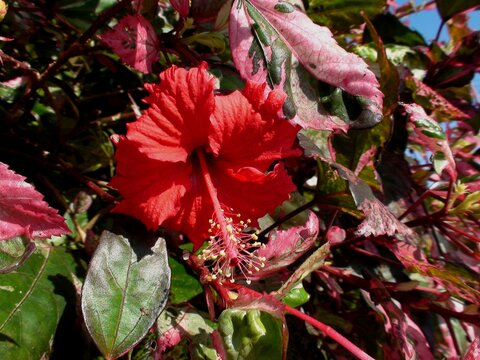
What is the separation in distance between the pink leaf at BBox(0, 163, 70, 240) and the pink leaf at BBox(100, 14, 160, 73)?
0.19 metres

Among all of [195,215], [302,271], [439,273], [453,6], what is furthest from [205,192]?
[453,6]

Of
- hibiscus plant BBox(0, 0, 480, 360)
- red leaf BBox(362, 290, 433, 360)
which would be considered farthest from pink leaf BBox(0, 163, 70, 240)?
red leaf BBox(362, 290, 433, 360)

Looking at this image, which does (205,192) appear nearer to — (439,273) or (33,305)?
(33,305)

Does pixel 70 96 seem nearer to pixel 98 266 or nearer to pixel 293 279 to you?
pixel 98 266

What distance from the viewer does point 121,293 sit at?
1.82 ft

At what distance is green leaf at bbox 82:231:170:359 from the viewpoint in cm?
51

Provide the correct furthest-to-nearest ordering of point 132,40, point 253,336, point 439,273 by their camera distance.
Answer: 1. point 439,273
2. point 132,40
3. point 253,336

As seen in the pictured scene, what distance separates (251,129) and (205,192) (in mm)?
101

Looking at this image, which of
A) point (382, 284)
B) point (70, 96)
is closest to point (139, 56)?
point (70, 96)

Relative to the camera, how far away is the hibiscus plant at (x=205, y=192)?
1.79 feet

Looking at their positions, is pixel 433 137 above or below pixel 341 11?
below

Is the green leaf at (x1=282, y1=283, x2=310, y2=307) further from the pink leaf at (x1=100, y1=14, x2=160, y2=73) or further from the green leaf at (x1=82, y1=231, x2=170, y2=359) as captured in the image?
the pink leaf at (x1=100, y1=14, x2=160, y2=73)

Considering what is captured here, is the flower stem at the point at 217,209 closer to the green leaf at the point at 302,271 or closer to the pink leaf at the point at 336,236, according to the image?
the green leaf at the point at 302,271

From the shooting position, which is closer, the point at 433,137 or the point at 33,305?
the point at 33,305
